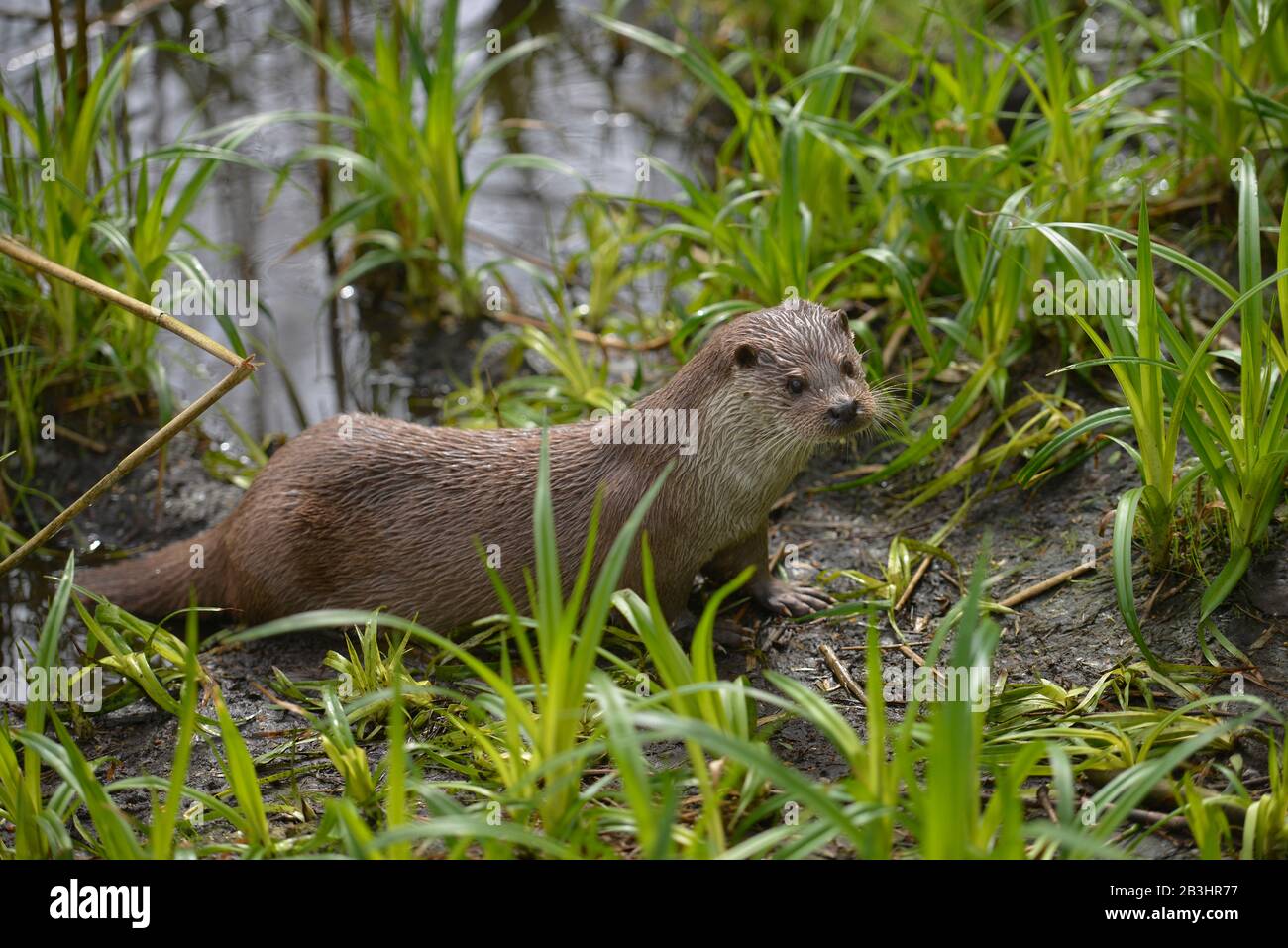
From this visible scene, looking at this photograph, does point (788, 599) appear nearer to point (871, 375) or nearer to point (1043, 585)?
point (1043, 585)

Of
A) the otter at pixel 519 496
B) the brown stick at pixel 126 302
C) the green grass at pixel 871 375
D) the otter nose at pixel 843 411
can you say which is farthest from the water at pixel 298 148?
the otter nose at pixel 843 411

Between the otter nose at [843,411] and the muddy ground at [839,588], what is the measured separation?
39 cm

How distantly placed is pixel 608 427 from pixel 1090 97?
175 centimetres

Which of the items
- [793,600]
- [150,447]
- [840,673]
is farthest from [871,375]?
[150,447]

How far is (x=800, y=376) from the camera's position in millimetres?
3014

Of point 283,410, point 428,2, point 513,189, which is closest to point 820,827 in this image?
point 283,410

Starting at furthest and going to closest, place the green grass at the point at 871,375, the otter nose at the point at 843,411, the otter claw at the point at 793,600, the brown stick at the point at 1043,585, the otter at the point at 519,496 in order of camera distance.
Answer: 1. the otter claw at the point at 793,600
2. the brown stick at the point at 1043,585
3. the otter at the point at 519,496
4. the otter nose at the point at 843,411
5. the green grass at the point at 871,375

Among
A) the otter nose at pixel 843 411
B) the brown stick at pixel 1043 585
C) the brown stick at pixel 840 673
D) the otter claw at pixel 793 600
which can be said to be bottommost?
the brown stick at pixel 840 673

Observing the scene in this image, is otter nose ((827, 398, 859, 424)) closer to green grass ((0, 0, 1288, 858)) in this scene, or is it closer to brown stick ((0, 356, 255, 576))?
green grass ((0, 0, 1288, 858))

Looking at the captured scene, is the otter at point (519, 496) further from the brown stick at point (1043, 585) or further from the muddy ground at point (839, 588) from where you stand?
the brown stick at point (1043, 585)

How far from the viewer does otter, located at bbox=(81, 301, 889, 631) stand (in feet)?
10.1

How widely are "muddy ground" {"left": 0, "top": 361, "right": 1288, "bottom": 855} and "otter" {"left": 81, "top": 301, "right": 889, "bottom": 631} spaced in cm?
15

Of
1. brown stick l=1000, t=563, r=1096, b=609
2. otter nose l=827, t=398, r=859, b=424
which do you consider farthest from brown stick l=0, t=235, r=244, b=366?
brown stick l=1000, t=563, r=1096, b=609

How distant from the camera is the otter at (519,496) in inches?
121
